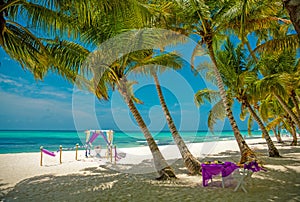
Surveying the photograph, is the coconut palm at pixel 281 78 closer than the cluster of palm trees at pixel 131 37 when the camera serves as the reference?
No

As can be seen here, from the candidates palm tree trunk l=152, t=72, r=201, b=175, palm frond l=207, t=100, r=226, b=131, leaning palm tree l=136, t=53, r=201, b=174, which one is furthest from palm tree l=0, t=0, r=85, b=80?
palm frond l=207, t=100, r=226, b=131

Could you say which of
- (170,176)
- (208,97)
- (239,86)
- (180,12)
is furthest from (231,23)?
(208,97)

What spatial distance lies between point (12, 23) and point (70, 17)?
1.33 metres

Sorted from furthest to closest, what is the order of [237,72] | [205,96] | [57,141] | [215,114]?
1. [57,141]
2. [205,96]
3. [215,114]
4. [237,72]

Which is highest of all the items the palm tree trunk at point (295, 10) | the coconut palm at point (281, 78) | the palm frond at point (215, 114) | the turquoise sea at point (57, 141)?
the coconut palm at point (281, 78)

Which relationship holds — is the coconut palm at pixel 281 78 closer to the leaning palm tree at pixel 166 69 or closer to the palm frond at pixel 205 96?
the palm frond at pixel 205 96

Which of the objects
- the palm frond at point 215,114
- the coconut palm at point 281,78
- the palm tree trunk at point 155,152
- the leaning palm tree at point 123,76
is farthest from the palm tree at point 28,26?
the palm frond at point 215,114

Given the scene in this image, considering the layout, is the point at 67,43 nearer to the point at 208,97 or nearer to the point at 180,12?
the point at 180,12

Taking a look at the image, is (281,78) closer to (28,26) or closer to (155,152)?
(155,152)

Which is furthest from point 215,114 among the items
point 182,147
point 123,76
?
point 123,76

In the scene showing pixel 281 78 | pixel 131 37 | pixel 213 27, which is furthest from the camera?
pixel 281 78

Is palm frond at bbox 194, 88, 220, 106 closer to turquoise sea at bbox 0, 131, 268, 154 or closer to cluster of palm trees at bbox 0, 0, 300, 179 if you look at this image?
turquoise sea at bbox 0, 131, 268, 154

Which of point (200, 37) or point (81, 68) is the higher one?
point (200, 37)

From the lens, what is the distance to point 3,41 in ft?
15.4
